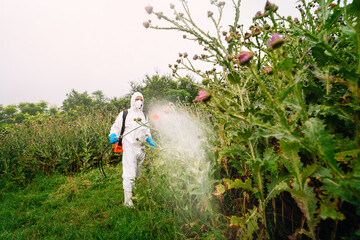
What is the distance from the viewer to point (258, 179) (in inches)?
37.4

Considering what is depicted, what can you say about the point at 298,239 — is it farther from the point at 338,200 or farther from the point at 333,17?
the point at 333,17

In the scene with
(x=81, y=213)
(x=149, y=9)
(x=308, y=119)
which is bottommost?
(x=81, y=213)

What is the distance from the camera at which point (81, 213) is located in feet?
8.83

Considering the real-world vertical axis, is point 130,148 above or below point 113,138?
below

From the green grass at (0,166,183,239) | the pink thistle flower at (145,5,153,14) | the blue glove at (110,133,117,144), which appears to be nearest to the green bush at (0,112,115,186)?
the green grass at (0,166,183,239)

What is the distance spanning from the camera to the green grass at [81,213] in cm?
186

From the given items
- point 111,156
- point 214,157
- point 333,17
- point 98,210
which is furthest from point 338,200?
point 111,156

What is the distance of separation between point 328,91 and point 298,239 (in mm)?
743

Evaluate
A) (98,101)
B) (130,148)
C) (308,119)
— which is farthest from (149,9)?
(98,101)

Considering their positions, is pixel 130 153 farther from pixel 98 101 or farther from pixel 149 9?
pixel 98 101

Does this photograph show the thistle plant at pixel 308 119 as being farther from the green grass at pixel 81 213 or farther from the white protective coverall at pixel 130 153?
the white protective coverall at pixel 130 153

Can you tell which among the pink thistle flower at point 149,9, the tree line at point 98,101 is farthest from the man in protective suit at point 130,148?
the tree line at point 98,101

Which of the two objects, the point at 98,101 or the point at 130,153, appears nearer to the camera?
the point at 130,153

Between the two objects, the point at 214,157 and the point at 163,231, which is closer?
the point at 214,157
